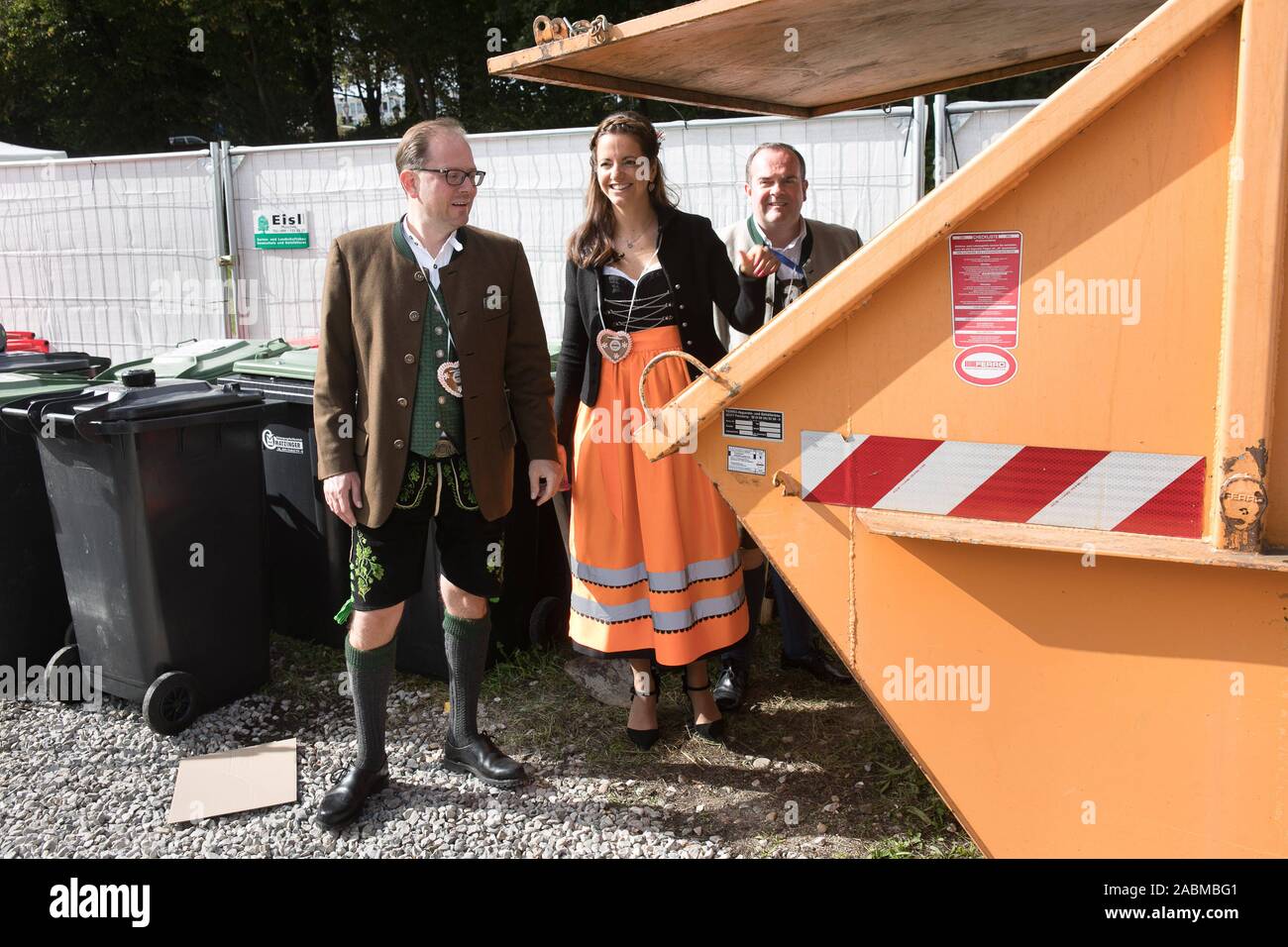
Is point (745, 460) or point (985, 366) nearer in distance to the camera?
point (985, 366)

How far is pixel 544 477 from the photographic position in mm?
3361

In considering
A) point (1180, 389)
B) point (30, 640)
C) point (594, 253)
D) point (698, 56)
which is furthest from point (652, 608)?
point (30, 640)

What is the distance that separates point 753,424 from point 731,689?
6.35ft

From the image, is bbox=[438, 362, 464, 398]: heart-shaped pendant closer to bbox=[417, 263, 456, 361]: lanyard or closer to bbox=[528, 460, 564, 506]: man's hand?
bbox=[417, 263, 456, 361]: lanyard

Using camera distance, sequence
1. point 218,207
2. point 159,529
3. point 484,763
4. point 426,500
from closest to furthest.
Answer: point 426,500 < point 484,763 < point 159,529 < point 218,207

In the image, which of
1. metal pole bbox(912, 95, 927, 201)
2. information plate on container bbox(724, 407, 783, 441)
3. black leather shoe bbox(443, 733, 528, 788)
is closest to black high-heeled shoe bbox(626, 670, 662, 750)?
black leather shoe bbox(443, 733, 528, 788)

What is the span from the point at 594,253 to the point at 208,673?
2.25 meters

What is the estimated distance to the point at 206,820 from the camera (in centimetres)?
333

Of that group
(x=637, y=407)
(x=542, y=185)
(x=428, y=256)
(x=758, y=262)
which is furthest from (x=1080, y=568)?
(x=542, y=185)

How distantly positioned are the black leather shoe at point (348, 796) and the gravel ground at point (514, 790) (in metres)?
0.04

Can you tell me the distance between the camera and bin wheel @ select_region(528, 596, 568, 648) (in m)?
4.45

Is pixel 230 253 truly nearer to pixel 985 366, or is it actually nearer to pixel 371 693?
pixel 371 693

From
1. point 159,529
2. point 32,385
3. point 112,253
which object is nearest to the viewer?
point 159,529
